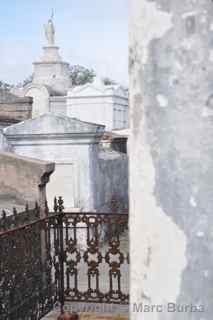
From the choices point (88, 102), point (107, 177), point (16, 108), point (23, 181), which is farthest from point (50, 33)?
point (23, 181)

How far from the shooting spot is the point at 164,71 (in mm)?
1102

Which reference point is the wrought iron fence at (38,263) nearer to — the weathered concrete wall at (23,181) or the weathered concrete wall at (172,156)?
the weathered concrete wall at (23,181)

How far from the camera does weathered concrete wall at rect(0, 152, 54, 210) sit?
4.82 metres

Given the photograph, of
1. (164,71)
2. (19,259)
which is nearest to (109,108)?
(19,259)

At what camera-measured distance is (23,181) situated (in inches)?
192

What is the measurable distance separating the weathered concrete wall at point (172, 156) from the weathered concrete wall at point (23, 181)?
3.62 m

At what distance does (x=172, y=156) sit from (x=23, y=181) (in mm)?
3903

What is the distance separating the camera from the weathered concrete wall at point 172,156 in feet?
3.54

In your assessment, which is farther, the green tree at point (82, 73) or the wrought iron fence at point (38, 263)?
the green tree at point (82, 73)

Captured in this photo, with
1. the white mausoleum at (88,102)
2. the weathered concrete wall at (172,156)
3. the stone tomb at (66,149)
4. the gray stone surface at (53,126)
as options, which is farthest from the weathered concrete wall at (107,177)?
the weathered concrete wall at (172,156)

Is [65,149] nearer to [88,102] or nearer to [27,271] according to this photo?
[27,271]

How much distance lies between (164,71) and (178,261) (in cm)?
40

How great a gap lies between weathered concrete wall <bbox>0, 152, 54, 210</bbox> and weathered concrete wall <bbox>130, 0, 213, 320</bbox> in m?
3.62

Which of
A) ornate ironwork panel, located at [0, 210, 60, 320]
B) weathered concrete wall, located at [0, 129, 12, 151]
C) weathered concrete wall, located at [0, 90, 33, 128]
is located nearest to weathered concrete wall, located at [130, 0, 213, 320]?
ornate ironwork panel, located at [0, 210, 60, 320]
